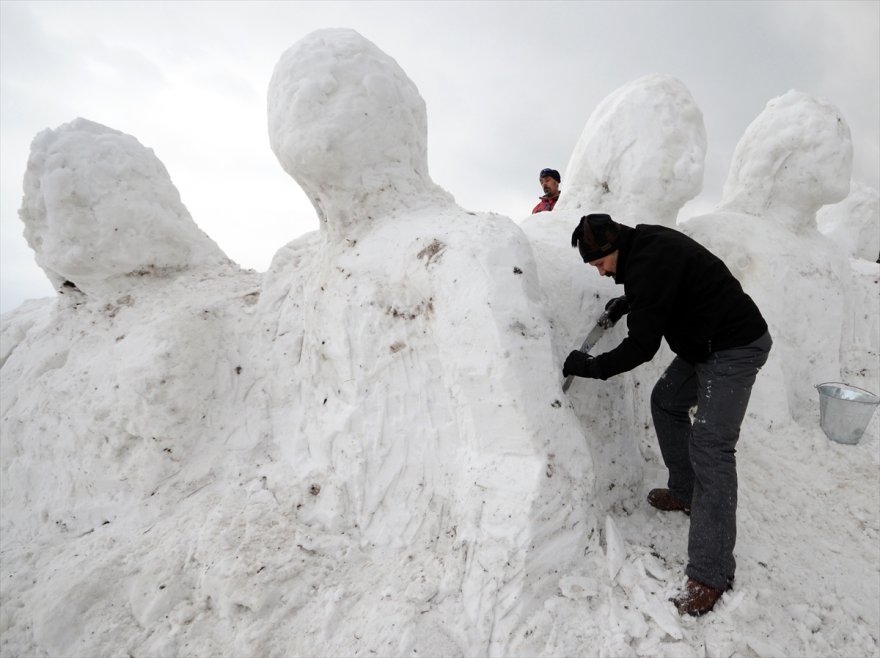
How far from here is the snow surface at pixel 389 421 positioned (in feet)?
7.09

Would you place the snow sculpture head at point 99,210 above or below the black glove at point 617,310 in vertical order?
above

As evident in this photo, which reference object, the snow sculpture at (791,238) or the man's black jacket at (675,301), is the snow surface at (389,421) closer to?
the snow sculpture at (791,238)

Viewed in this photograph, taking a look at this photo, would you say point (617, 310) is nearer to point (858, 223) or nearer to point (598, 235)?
point (598, 235)

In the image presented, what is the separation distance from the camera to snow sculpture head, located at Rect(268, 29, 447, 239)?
2893 millimetres

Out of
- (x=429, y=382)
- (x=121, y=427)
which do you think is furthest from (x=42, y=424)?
(x=429, y=382)

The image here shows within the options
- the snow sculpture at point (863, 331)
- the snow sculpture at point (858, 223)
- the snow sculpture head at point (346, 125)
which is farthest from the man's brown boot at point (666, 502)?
the snow sculpture at point (858, 223)

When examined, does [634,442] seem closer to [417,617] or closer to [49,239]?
[417,617]

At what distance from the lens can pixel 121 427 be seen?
10.6 ft

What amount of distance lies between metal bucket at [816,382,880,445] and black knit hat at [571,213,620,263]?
270cm

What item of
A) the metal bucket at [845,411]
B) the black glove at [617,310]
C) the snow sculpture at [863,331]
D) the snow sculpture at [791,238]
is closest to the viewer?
the black glove at [617,310]

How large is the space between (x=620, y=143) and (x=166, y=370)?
146 inches

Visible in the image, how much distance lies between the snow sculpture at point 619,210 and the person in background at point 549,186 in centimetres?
159

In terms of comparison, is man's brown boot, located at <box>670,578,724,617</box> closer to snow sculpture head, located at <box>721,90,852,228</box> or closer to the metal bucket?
the metal bucket

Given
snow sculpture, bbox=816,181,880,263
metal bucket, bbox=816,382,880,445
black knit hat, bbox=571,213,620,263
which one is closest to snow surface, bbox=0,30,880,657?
metal bucket, bbox=816,382,880,445
